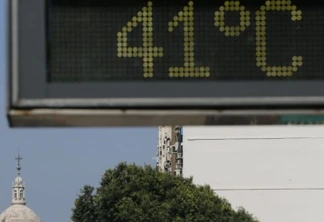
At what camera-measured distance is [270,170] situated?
87.6m

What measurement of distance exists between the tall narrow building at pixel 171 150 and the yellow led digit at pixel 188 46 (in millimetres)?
81535

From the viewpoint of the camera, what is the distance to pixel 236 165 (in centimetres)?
8869

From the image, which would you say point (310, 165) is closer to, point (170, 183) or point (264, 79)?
point (170, 183)

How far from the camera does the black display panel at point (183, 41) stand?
832 cm

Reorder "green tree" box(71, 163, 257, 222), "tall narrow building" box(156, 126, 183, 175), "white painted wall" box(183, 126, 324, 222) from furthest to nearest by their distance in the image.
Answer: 1. "tall narrow building" box(156, 126, 183, 175)
2. "white painted wall" box(183, 126, 324, 222)
3. "green tree" box(71, 163, 257, 222)

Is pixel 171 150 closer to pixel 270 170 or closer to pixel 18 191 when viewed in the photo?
pixel 270 170

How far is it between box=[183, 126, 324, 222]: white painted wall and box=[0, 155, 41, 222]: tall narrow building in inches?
3613

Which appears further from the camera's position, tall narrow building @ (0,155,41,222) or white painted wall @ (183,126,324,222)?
tall narrow building @ (0,155,41,222)

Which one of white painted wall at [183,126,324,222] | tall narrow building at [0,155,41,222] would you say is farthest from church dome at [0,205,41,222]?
white painted wall at [183,126,324,222]

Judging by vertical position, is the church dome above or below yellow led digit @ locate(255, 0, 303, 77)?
above

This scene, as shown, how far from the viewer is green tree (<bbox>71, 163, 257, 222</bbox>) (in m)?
78.7

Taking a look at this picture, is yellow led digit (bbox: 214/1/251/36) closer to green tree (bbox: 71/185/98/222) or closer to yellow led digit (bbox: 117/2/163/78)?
yellow led digit (bbox: 117/2/163/78)

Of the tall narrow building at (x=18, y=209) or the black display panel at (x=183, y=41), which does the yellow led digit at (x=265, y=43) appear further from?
the tall narrow building at (x=18, y=209)

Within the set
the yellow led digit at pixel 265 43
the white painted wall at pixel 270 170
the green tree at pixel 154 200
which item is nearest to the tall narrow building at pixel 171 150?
the white painted wall at pixel 270 170
